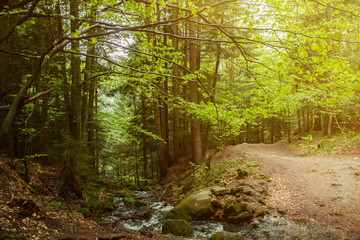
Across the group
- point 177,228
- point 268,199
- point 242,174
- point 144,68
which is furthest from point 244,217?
point 144,68

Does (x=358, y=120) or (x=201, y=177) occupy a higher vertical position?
(x=358, y=120)

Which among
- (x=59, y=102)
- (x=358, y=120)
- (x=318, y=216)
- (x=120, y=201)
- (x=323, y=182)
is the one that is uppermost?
(x=59, y=102)

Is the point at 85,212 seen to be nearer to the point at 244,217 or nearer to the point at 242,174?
the point at 244,217

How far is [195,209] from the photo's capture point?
6.80m

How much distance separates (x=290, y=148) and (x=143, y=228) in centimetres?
1557

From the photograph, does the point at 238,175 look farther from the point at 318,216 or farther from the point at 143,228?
the point at 143,228

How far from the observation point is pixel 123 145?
1956cm

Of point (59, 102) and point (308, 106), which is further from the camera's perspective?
point (308, 106)

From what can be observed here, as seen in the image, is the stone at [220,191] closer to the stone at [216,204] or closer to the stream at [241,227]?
the stone at [216,204]

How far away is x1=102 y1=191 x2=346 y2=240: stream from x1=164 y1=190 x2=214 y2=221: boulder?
0.82ft

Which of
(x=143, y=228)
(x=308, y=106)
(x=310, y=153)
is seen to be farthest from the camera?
(x=308, y=106)

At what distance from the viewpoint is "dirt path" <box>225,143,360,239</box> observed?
573 centimetres

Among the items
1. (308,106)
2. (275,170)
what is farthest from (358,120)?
(275,170)

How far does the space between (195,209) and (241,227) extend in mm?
1560
